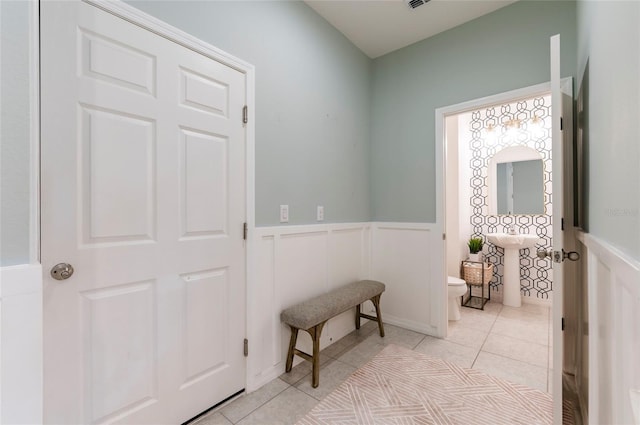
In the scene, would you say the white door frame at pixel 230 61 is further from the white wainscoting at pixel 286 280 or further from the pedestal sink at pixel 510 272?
the pedestal sink at pixel 510 272

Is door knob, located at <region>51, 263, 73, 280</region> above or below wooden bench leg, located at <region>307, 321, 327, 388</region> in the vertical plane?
above

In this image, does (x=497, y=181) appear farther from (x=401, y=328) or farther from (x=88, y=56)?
(x=88, y=56)

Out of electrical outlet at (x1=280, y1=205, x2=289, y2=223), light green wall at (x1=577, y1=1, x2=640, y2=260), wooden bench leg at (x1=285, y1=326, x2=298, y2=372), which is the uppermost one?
light green wall at (x1=577, y1=1, x2=640, y2=260)

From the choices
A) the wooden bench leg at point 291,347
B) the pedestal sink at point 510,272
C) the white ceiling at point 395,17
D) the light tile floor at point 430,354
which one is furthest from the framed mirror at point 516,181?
the wooden bench leg at point 291,347

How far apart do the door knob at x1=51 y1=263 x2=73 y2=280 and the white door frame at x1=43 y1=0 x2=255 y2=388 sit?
2.85 feet

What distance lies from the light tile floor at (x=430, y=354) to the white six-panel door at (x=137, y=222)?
23 cm

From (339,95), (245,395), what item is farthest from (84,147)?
(339,95)

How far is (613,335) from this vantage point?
88cm

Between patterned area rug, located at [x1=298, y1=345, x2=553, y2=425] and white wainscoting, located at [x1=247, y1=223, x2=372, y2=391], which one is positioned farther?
white wainscoting, located at [x1=247, y1=223, x2=372, y2=391]

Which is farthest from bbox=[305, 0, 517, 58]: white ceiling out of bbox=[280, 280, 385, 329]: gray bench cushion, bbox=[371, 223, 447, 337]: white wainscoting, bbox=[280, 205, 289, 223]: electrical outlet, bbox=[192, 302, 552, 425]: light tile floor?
bbox=[192, 302, 552, 425]: light tile floor

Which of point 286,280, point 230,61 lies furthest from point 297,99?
point 286,280

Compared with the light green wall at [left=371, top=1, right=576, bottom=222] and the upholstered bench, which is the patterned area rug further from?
the light green wall at [left=371, top=1, right=576, bottom=222]

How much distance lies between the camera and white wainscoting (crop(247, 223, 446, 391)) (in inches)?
73.6

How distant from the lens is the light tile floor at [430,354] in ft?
5.35
